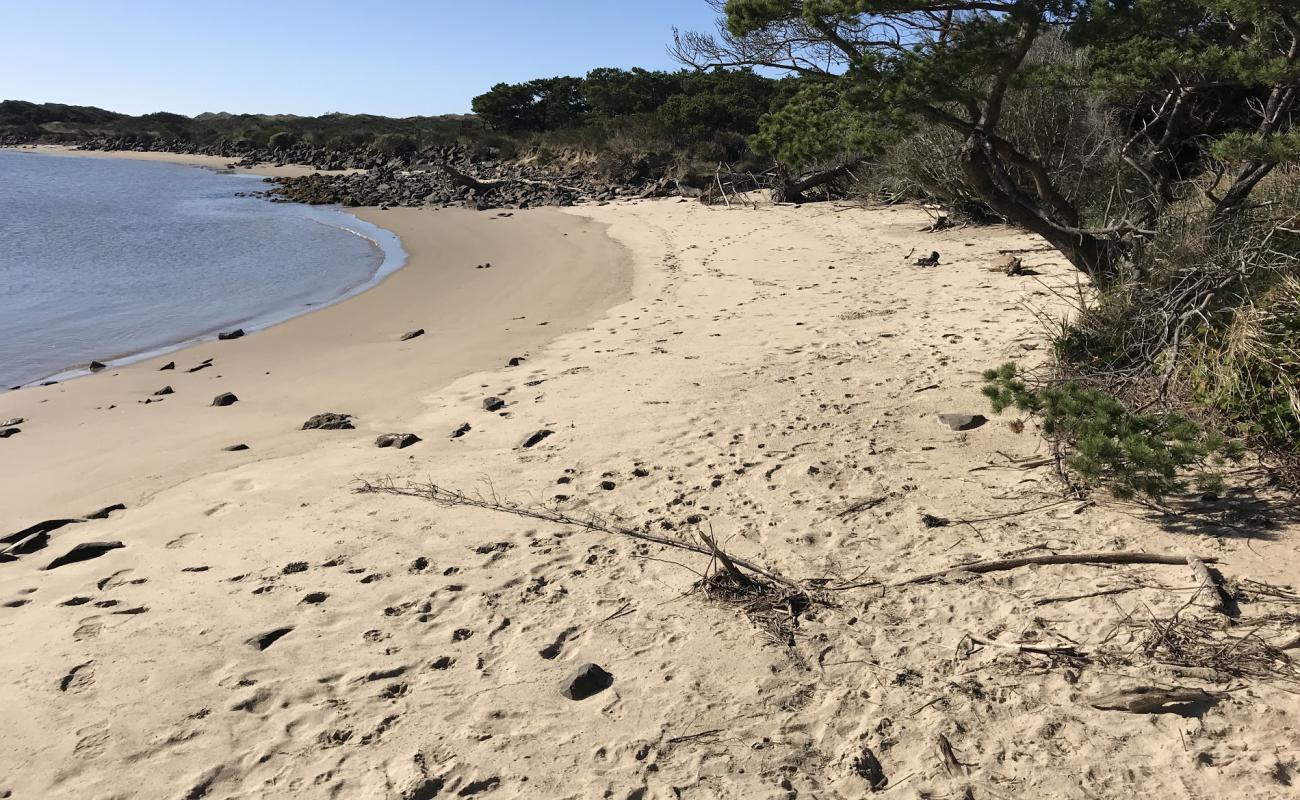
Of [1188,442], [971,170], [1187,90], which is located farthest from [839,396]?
[1187,90]

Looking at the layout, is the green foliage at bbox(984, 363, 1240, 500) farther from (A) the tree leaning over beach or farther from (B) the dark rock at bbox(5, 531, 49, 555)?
(B) the dark rock at bbox(5, 531, 49, 555)

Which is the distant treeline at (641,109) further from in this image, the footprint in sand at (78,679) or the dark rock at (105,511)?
the footprint in sand at (78,679)

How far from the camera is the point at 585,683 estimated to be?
129 inches

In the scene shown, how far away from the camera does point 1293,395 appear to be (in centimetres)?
419

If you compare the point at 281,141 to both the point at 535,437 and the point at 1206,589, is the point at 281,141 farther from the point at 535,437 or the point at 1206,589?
the point at 1206,589

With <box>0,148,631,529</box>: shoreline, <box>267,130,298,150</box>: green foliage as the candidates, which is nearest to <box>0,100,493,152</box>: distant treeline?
<box>267,130,298,150</box>: green foliage

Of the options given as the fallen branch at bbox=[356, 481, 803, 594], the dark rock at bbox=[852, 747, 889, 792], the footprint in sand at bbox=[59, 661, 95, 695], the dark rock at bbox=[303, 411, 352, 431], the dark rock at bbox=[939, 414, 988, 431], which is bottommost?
the footprint in sand at bbox=[59, 661, 95, 695]

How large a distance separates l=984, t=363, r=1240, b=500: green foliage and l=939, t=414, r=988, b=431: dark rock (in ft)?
3.25

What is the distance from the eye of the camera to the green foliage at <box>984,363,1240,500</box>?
3979 mm

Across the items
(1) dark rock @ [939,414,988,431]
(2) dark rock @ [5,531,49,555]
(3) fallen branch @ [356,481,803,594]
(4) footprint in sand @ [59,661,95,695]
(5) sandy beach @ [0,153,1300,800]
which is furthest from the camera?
(1) dark rock @ [939,414,988,431]

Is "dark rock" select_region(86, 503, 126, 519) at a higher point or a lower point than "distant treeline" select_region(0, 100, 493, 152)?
lower

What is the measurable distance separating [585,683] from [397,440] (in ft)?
11.0

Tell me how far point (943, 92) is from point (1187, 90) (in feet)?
9.35

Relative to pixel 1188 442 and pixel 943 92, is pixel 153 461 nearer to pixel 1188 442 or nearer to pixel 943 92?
pixel 943 92
